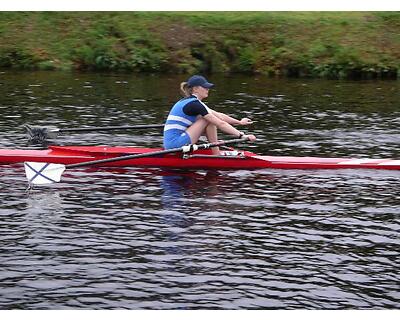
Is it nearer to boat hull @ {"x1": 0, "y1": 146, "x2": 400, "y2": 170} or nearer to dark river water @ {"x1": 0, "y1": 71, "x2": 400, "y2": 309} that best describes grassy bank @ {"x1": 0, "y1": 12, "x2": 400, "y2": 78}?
dark river water @ {"x1": 0, "y1": 71, "x2": 400, "y2": 309}

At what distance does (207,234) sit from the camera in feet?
42.7

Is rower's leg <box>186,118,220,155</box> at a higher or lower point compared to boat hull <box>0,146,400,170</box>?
higher

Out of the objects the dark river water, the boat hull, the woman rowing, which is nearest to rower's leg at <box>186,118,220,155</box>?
the woman rowing

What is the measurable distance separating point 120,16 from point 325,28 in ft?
35.6

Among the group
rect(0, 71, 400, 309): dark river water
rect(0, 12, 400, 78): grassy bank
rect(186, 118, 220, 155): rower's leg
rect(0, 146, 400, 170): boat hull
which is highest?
rect(0, 12, 400, 78): grassy bank

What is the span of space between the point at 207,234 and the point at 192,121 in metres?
4.91

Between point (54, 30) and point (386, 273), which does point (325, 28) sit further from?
point (386, 273)

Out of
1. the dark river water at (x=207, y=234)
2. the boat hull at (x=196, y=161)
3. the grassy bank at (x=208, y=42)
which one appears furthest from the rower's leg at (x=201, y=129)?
the grassy bank at (x=208, y=42)

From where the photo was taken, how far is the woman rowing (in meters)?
17.2

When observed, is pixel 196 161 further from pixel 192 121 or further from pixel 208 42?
pixel 208 42

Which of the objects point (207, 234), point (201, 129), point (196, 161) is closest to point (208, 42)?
point (196, 161)

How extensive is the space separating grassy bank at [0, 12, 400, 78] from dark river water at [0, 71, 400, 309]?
17.3m

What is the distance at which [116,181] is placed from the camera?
656 inches
